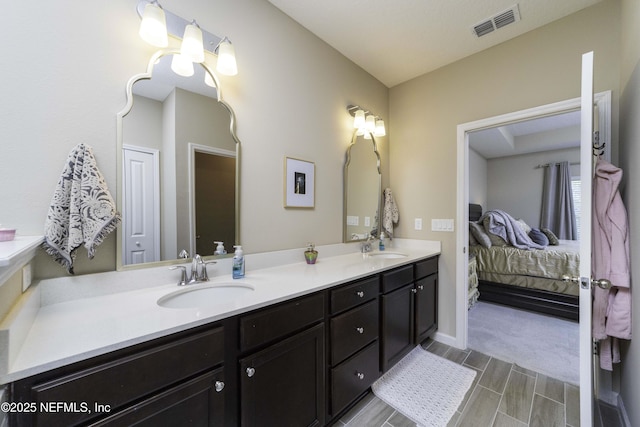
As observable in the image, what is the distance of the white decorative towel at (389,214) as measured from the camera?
8.85 ft

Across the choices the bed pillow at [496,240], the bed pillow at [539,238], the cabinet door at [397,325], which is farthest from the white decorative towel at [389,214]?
the bed pillow at [539,238]

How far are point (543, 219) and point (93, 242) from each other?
7.14 meters

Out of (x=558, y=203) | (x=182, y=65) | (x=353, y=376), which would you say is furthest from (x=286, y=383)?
(x=558, y=203)

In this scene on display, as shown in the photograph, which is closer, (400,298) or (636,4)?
(636,4)

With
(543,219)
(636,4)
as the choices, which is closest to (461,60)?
(636,4)

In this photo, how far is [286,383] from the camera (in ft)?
3.76

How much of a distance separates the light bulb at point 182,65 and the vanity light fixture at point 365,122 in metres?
1.43

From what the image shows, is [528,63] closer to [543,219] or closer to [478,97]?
[478,97]

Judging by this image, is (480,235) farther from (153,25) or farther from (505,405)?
(153,25)

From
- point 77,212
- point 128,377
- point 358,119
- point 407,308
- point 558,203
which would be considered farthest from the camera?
point 558,203

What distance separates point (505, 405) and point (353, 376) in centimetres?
106

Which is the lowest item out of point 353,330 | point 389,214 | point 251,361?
point 353,330

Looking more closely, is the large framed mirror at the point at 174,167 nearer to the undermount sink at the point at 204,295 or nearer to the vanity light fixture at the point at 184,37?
the vanity light fixture at the point at 184,37

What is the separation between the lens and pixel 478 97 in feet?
7.43
